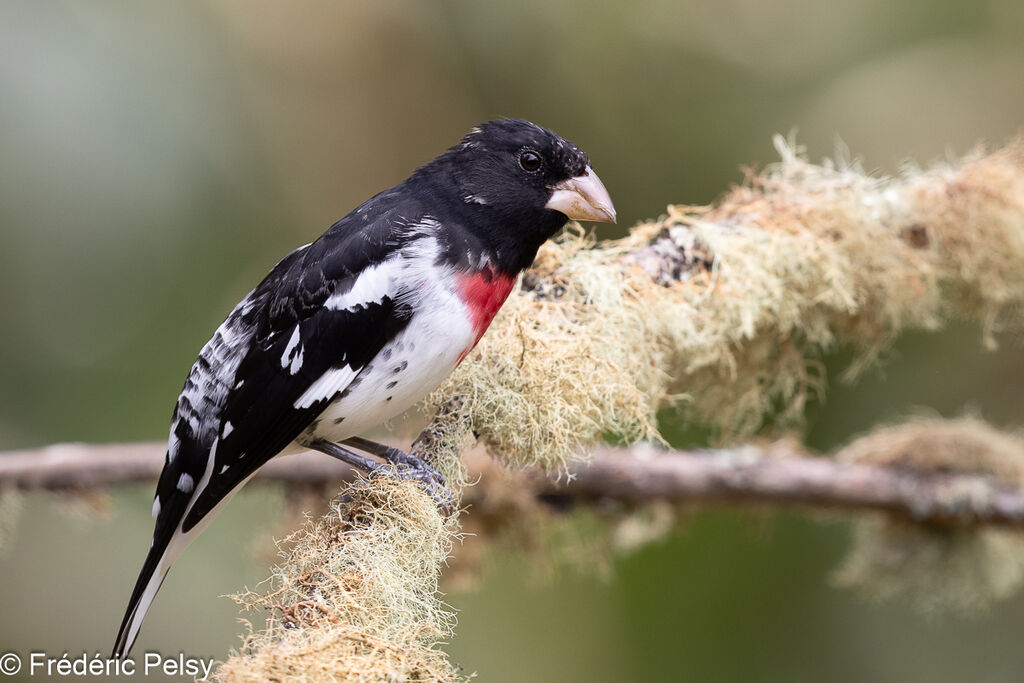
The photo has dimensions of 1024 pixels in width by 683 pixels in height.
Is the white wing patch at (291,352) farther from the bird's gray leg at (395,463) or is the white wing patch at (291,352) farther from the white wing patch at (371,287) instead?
the bird's gray leg at (395,463)

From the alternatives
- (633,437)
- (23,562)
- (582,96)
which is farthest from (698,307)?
(23,562)

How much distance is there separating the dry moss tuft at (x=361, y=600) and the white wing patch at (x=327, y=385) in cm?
25

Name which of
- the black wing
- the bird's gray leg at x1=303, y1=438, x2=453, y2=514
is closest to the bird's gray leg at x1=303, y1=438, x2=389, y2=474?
the bird's gray leg at x1=303, y1=438, x2=453, y2=514

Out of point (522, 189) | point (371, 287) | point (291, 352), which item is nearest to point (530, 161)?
point (522, 189)

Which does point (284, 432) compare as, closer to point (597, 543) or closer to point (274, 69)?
point (597, 543)

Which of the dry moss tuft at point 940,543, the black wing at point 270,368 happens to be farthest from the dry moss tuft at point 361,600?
the dry moss tuft at point 940,543

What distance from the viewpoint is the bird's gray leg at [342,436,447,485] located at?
1831 mm

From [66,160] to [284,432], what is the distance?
2.43 meters

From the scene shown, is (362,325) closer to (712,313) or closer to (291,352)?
(291,352)

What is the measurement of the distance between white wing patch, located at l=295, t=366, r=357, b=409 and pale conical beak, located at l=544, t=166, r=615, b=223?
564 millimetres

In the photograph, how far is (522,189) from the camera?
7.07 feet

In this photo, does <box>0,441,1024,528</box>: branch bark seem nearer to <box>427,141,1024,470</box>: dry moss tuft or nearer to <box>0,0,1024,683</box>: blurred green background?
<box>427,141,1024,470</box>: dry moss tuft

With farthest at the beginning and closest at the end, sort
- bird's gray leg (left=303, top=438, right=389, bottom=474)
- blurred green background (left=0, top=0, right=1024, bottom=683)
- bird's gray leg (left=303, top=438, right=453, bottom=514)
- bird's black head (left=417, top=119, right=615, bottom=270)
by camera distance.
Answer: blurred green background (left=0, top=0, right=1024, bottom=683)
bird's black head (left=417, top=119, right=615, bottom=270)
bird's gray leg (left=303, top=438, right=389, bottom=474)
bird's gray leg (left=303, top=438, right=453, bottom=514)

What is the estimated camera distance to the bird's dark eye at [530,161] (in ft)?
7.16
